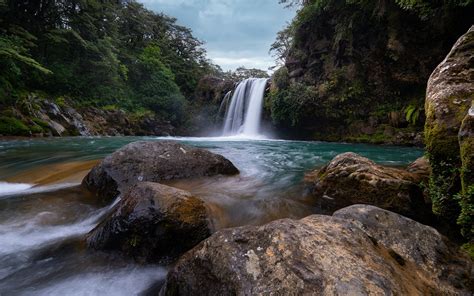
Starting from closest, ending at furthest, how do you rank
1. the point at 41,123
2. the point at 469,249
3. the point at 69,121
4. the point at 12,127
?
the point at 469,249 < the point at 12,127 < the point at 41,123 < the point at 69,121

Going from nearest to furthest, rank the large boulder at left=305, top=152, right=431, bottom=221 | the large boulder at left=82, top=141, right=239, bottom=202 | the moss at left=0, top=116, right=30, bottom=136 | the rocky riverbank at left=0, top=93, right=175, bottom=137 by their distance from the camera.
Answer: the large boulder at left=305, top=152, right=431, bottom=221 < the large boulder at left=82, top=141, right=239, bottom=202 < the moss at left=0, top=116, right=30, bottom=136 < the rocky riverbank at left=0, top=93, right=175, bottom=137

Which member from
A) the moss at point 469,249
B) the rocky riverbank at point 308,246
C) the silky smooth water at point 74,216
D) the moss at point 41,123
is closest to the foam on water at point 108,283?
the silky smooth water at point 74,216

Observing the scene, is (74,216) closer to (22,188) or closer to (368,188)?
(22,188)

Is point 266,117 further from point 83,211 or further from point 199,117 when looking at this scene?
point 83,211

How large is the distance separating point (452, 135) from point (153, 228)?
3117 millimetres

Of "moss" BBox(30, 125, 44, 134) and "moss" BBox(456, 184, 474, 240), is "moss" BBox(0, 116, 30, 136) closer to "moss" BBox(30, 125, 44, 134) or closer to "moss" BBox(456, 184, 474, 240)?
"moss" BBox(30, 125, 44, 134)

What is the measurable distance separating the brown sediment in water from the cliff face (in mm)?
11033

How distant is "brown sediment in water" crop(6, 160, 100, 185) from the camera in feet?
16.6

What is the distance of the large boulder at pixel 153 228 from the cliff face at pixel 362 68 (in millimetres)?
10514

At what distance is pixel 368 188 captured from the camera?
375 centimetres

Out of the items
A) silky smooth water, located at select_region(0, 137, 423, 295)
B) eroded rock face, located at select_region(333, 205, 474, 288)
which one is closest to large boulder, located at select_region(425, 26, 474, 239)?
eroded rock face, located at select_region(333, 205, 474, 288)

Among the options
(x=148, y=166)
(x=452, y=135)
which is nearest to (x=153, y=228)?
(x=148, y=166)

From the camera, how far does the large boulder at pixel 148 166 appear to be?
4402mm

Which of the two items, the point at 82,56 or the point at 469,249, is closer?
the point at 469,249
